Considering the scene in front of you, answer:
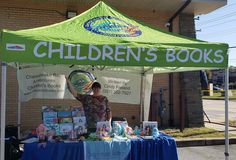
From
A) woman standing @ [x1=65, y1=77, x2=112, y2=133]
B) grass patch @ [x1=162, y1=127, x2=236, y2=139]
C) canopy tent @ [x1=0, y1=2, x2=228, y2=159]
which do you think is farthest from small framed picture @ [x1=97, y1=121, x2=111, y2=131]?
grass patch @ [x1=162, y1=127, x2=236, y2=139]

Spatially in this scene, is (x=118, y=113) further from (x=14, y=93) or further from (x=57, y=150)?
(x=57, y=150)

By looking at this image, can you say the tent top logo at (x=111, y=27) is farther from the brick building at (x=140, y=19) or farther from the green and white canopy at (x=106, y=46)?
the brick building at (x=140, y=19)

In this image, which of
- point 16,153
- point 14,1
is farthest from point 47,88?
point 14,1

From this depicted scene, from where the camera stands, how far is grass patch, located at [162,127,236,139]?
37.4 ft

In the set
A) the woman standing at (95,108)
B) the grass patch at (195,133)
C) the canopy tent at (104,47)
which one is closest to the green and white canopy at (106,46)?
the canopy tent at (104,47)

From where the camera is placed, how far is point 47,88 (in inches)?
313

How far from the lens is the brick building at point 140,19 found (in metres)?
11.6

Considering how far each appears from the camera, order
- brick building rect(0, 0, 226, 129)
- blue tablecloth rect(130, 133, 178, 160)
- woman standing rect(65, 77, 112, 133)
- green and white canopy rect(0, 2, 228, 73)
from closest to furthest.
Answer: green and white canopy rect(0, 2, 228, 73)
blue tablecloth rect(130, 133, 178, 160)
woman standing rect(65, 77, 112, 133)
brick building rect(0, 0, 226, 129)

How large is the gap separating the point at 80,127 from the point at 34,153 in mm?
825

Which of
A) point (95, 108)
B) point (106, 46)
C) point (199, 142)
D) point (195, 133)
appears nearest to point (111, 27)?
point (106, 46)

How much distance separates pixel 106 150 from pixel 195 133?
6376 millimetres

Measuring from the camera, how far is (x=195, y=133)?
38.8 ft

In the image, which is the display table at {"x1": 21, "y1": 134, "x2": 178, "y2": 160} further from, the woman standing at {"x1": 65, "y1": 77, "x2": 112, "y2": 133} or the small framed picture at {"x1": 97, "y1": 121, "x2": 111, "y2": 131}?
the woman standing at {"x1": 65, "y1": 77, "x2": 112, "y2": 133}

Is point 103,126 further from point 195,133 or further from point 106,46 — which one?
point 195,133
